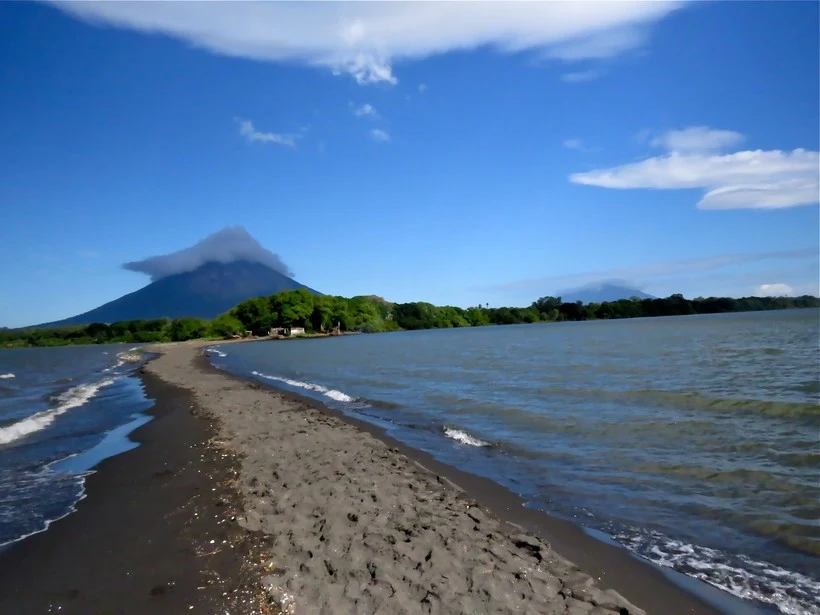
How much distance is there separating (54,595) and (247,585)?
1.95m

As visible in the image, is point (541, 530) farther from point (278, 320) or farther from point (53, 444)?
point (278, 320)

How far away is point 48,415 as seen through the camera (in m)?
17.8

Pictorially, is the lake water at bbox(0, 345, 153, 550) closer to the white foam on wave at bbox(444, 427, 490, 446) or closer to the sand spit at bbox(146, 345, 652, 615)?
the sand spit at bbox(146, 345, 652, 615)

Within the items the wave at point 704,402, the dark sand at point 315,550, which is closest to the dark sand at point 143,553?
the dark sand at point 315,550

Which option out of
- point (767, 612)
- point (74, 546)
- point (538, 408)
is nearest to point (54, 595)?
point (74, 546)

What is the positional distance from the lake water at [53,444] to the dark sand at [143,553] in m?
0.46

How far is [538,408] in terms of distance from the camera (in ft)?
51.6

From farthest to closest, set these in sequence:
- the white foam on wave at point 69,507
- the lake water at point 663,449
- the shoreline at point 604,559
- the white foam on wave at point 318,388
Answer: the white foam on wave at point 318,388, the white foam on wave at point 69,507, the lake water at point 663,449, the shoreline at point 604,559

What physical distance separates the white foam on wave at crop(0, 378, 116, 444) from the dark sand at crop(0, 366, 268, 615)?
23.6 feet

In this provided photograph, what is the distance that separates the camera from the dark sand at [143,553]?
4809mm

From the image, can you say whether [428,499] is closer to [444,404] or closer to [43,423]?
[444,404]

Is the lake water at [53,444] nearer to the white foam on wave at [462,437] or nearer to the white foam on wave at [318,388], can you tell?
the white foam on wave at [318,388]

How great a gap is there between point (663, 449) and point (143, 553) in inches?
381

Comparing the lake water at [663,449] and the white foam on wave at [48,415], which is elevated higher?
Result: the white foam on wave at [48,415]
